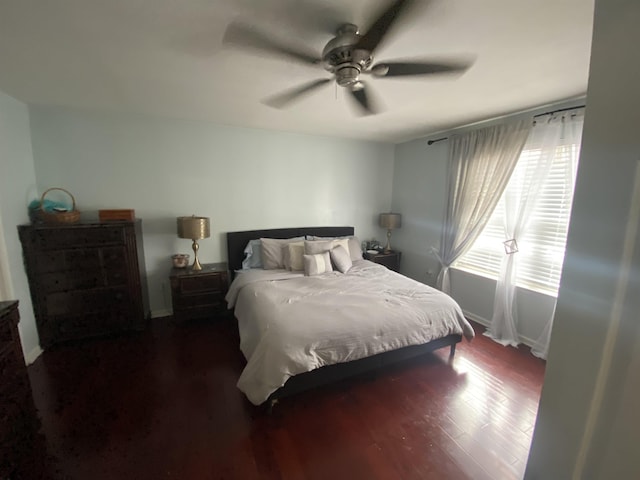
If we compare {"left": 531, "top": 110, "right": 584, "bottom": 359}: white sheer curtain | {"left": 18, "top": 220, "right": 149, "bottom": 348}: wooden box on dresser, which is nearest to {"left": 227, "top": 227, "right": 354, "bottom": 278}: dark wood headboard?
{"left": 18, "top": 220, "right": 149, "bottom": 348}: wooden box on dresser

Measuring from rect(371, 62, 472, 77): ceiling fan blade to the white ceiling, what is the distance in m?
0.05

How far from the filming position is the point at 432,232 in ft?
12.6

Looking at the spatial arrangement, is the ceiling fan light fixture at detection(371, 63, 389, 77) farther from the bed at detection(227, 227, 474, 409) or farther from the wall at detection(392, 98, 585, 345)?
the wall at detection(392, 98, 585, 345)

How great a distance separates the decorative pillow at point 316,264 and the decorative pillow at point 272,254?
422 millimetres

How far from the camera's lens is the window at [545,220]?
2.44 meters

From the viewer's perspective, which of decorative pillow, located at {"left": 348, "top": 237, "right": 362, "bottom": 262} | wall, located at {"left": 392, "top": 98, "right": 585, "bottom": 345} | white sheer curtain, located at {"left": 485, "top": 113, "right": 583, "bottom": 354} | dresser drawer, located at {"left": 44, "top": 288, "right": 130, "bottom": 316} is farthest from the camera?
decorative pillow, located at {"left": 348, "top": 237, "right": 362, "bottom": 262}

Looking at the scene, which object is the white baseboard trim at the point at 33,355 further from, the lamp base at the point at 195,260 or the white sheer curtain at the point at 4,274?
the lamp base at the point at 195,260

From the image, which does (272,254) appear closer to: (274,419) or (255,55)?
(274,419)

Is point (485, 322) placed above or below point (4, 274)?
below

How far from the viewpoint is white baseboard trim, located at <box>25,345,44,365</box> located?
92.2 inches

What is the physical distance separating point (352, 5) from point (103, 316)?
3.37 metres

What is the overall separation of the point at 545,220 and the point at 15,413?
13.4 feet

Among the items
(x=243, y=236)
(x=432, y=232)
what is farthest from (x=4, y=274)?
(x=432, y=232)

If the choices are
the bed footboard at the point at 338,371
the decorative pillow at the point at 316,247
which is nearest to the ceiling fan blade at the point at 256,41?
the bed footboard at the point at 338,371
